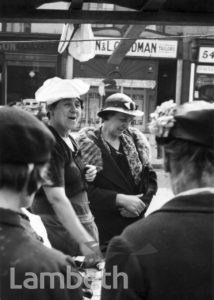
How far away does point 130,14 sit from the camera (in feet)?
7.81

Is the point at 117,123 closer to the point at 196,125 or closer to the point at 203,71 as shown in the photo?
the point at 196,125

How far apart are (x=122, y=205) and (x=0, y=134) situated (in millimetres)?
1947

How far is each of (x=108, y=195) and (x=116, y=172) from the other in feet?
0.53

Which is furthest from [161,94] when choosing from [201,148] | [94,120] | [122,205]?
[201,148]

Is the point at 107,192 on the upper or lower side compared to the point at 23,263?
lower

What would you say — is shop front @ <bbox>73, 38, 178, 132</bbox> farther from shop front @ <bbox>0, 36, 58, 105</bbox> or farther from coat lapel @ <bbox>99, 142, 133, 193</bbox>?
coat lapel @ <bbox>99, 142, 133, 193</bbox>

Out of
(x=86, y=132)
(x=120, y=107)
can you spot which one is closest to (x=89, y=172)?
(x=86, y=132)

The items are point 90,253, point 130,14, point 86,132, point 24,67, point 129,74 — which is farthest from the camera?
point 129,74

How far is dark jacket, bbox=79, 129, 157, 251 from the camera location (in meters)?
3.23

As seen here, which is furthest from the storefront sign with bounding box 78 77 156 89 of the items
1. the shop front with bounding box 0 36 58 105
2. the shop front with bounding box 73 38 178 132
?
the shop front with bounding box 0 36 58 105

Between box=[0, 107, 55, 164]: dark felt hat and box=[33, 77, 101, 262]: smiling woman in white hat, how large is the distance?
1161mm

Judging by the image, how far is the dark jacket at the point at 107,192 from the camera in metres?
3.23

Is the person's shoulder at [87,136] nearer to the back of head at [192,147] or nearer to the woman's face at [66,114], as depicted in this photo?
the woman's face at [66,114]

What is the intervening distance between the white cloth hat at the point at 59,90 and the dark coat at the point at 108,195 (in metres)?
0.49
